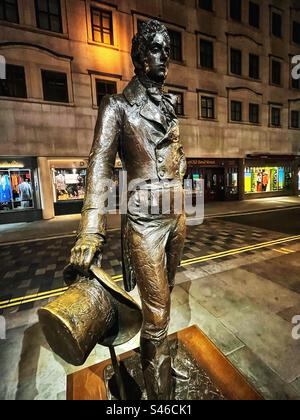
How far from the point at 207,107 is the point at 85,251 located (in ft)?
54.9

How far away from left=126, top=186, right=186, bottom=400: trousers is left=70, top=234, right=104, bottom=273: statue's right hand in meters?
0.35

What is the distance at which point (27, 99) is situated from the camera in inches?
438

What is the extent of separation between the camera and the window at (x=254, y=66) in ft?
56.5

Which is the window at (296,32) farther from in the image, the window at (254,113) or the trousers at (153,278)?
the trousers at (153,278)

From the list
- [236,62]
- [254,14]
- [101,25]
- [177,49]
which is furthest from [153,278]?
[254,14]

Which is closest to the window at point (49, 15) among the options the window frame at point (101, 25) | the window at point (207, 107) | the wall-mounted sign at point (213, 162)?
the window frame at point (101, 25)

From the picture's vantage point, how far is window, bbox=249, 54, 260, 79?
678 inches

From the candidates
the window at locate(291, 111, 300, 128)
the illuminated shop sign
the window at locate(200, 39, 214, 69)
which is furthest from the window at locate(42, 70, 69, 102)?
the window at locate(291, 111, 300, 128)

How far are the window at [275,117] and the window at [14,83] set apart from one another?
17615mm

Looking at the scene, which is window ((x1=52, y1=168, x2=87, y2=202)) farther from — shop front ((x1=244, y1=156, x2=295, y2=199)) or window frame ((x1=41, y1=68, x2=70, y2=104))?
shop front ((x1=244, y1=156, x2=295, y2=199))

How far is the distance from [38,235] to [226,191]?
43.9ft

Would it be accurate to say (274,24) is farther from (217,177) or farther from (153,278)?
(153,278)

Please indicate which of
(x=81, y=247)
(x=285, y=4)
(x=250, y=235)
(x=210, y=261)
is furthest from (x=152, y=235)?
(x=285, y=4)
